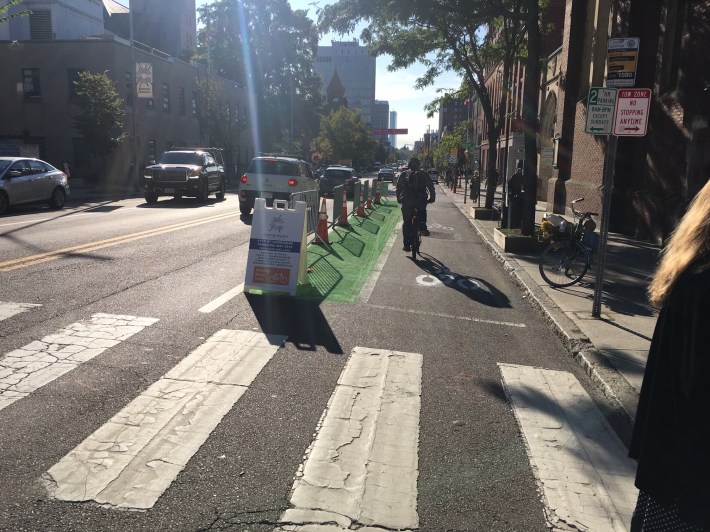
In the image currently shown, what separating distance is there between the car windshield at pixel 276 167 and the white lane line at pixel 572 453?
46.0ft

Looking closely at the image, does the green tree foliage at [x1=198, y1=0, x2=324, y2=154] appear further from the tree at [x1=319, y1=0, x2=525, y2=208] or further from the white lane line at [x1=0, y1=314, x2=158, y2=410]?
the white lane line at [x1=0, y1=314, x2=158, y2=410]

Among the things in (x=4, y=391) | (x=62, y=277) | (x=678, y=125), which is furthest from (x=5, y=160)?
(x=678, y=125)

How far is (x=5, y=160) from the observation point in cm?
1770

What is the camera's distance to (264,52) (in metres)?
60.7

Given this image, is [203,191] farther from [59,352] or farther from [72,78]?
[72,78]

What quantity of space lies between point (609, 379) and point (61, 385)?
455cm

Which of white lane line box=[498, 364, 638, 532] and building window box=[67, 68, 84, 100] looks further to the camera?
building window box=[67, 68, 84, 100]

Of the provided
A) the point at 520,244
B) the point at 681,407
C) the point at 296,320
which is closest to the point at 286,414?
the point at 296,320

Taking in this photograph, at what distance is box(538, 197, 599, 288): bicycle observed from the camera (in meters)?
9.50

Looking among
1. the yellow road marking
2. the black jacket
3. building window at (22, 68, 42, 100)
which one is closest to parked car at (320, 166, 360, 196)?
the yellow road marking

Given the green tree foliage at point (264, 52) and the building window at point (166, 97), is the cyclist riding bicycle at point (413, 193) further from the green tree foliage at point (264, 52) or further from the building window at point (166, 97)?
the green tree foliage at point (264, 52)

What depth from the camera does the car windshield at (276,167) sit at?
18672 mm

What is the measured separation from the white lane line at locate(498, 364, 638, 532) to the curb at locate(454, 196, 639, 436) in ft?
0.64

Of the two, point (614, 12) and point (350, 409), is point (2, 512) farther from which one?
point (614, 12)
